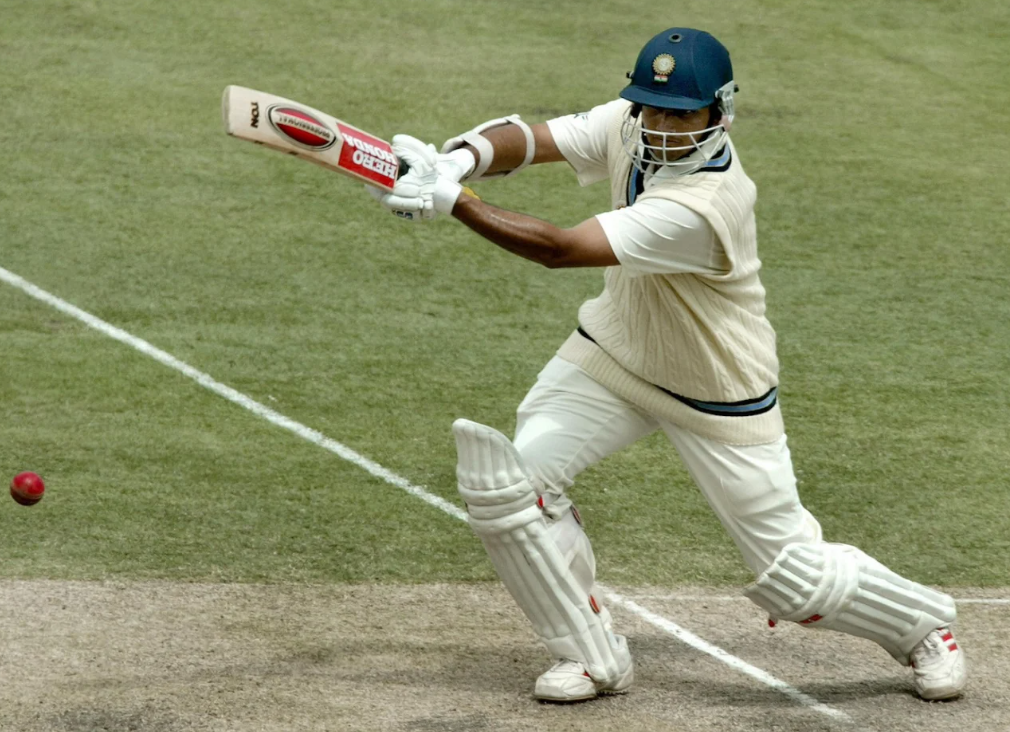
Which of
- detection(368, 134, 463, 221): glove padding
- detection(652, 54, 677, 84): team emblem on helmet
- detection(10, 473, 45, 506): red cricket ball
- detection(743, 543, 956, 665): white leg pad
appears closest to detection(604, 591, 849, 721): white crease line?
detection(743, 543, 956, 665): white leg pad

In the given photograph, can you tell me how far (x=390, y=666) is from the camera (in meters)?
5.17

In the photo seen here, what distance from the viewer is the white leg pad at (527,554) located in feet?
15.6

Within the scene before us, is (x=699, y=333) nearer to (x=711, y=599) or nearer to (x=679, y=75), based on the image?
(x=679, y=75)

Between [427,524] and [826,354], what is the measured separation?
2809 mm

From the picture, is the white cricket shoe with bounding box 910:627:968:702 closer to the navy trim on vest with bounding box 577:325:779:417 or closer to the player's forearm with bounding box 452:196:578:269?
the navy trim on vest with bounding box 577:325:779:417

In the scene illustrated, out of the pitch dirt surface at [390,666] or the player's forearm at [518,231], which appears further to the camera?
the pitch dirt surface at [390,666]

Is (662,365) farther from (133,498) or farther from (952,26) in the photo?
(952,26)

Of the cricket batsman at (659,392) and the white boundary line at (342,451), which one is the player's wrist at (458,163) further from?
the white boundary line at (342,451)

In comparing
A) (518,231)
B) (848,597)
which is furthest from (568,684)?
(518,231)

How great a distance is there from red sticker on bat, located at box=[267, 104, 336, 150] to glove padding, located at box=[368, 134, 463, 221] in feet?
0.67

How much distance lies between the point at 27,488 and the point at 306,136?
6.35 feet

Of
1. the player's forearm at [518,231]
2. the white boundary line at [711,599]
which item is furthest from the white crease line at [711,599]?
the player's forearm at [518,231]

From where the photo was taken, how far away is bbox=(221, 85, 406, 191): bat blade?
4.42m

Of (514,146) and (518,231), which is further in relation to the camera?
(514,146)
